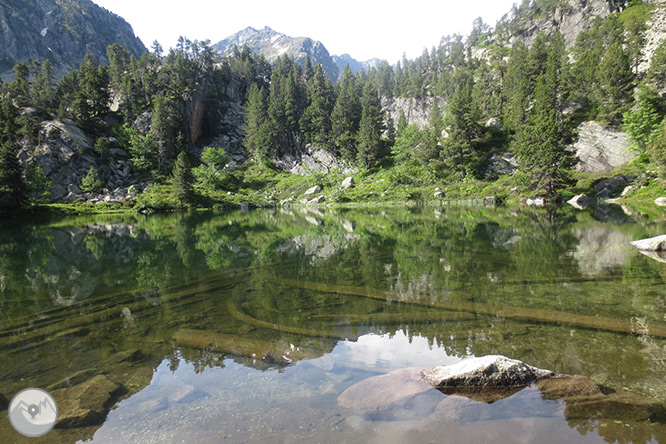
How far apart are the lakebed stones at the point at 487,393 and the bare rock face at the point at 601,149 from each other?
73024mm

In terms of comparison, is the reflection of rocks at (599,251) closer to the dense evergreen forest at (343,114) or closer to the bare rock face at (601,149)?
the dense evergreen forest at (343,114)

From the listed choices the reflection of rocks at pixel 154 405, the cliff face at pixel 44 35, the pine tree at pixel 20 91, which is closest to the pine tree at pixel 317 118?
the pine tree at pixel 20 91

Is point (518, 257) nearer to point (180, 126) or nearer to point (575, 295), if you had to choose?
point (575, 295)

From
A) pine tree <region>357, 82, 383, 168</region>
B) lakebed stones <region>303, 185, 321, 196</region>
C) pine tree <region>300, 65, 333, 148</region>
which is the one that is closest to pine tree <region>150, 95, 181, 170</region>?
pine tree <region>300, 65, 333, 148</region>

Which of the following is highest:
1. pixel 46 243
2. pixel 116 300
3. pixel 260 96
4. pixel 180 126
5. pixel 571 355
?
pixel 260 96

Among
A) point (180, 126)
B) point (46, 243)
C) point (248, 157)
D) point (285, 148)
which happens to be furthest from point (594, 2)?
point (46, 243)

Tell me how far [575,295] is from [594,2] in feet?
613

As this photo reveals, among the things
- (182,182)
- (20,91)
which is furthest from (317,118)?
(20,91)

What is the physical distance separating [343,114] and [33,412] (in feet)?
373

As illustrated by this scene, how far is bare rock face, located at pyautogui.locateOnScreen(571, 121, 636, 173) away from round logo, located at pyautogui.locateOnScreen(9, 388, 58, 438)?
78.1 metres

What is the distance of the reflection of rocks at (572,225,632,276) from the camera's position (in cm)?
1277

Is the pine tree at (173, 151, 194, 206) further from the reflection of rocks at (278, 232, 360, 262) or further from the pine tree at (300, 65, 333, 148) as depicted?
the reflection of rocks at (278, 232, 360, 262)

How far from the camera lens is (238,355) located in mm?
6730

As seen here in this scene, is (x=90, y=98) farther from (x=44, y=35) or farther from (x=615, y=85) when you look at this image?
(x=615, y=85)
